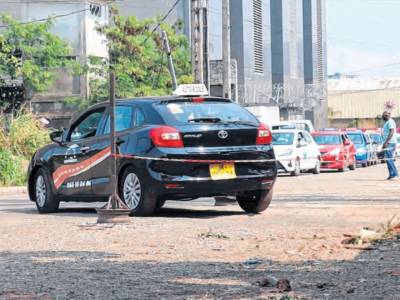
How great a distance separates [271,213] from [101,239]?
3794mm

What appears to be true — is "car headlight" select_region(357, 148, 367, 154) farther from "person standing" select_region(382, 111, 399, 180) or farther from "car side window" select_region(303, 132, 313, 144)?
"person standing" select_region(382, 111, 399, 180)

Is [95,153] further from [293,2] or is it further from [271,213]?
[293,2]

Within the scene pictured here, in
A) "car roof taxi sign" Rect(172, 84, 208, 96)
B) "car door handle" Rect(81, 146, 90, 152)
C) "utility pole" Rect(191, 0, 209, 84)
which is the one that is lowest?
"car door handle" Rect(81, 146, 90, 152)

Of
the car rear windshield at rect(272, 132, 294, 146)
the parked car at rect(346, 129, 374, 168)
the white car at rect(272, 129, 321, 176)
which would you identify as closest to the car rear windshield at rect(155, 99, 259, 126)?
the white car at rect(272, 129, 321, 176)

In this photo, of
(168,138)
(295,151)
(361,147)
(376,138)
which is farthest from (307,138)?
(168,138)

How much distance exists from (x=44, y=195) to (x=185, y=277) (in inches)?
285

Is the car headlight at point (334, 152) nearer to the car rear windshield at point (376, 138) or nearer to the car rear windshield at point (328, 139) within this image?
the car rear windshield at point (328, 139)

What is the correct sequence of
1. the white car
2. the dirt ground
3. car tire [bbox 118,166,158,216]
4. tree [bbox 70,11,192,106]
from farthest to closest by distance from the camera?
1. tree [bbox 70,11,192,106]
2. the white car
3. car tire [bbox 118,166,158,216]
4. the dirt ground

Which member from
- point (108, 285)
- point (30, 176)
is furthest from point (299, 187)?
point (108, 285)

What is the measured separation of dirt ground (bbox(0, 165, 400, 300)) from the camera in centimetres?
722

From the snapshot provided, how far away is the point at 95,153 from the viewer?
44.8ft

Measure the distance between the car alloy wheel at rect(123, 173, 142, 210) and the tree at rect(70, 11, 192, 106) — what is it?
102ft

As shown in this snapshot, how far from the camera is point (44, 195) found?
48.2 feet

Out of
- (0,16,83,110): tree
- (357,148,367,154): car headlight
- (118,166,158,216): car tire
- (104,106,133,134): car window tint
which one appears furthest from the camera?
(0,16,83,110): tree
